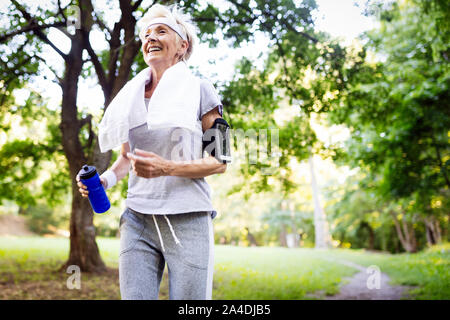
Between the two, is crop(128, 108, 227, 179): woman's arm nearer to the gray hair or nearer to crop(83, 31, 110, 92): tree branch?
the gray hair

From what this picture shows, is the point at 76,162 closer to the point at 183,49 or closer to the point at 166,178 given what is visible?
the point at 183,49

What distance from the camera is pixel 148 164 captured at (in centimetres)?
161

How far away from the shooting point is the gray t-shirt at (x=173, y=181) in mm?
1754

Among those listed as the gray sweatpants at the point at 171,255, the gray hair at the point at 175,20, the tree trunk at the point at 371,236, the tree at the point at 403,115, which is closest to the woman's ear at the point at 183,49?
the gray hair at the point at 175,20

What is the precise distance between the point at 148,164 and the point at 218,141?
36cm

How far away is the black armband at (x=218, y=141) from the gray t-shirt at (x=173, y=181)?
74mm

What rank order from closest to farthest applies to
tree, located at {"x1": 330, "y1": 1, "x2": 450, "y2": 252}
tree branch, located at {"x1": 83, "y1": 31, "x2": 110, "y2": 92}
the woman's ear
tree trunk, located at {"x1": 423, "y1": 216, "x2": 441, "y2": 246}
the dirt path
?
the woman's ear < tree branch, located at {"x1": 83, "y1": 31, "x2": 110, "y2": 92} < the dirt path < tree, located at {"x1": 330, "y1": 1, "x2": 450, "y2": 252} < tree trunk, located at {"x1": 423, "y1": 216, "x2": 441, "y2": 246}

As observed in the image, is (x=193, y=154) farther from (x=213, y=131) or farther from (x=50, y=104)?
(x=50, y=104)

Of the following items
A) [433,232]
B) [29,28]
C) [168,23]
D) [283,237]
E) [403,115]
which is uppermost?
[29,28]

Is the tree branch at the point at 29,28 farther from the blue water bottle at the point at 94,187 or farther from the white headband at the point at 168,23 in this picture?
the blue water bottle at the point at 94,187

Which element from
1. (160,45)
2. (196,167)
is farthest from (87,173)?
(160,45)

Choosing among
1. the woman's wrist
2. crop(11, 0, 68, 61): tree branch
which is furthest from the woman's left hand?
crop(11, 0, 68, 61): tree branch

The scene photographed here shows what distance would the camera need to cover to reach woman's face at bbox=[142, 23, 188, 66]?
6.55ft

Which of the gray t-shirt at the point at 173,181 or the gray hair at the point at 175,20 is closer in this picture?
the gray t-shirt at the point at 173,181
